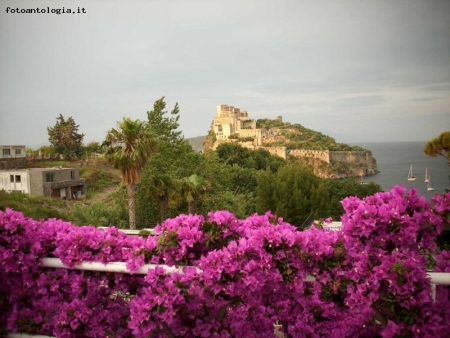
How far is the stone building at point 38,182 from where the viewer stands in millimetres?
31734

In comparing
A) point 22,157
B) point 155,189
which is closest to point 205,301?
point 155,189

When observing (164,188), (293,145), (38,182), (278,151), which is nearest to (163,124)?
(164,188)

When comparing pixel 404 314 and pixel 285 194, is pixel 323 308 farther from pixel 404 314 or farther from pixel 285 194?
pixel 285 194

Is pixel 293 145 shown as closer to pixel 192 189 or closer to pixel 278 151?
pixel 278 151

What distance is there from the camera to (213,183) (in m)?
24.6

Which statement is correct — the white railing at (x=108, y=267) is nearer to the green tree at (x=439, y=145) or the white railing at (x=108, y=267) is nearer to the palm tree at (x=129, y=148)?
the palm tree at (x=129, y=148)

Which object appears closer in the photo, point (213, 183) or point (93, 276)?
point (93, 276)

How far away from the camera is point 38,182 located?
31672 mm

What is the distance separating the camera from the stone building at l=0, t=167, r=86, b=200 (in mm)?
31734

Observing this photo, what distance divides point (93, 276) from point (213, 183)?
73.2 ft

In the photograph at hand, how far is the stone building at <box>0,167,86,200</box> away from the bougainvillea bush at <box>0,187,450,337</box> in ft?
106

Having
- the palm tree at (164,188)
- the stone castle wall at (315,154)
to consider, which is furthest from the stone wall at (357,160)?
the palm tree at (164,188)

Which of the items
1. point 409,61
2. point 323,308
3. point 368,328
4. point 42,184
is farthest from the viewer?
point 409,61

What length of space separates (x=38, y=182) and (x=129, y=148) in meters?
18.3
